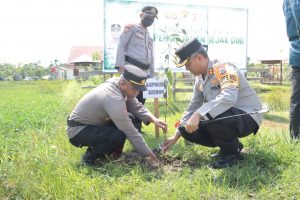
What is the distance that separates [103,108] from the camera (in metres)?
3.21

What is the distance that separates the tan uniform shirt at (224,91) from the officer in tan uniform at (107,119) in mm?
582

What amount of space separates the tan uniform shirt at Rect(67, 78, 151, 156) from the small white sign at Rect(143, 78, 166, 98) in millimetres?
1045

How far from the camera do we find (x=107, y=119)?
3424 mm

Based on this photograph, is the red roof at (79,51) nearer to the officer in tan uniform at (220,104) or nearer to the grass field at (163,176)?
the grass field at (163,176)

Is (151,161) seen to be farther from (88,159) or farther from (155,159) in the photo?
(88,159)

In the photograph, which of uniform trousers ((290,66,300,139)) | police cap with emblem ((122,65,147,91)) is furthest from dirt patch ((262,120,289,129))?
police cap with emblem ((122,65,147,91))

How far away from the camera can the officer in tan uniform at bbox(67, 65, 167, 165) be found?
308 centimetres

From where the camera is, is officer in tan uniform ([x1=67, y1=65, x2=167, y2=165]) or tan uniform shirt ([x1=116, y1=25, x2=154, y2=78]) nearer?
officer in tan uniform ([x1=67, y1=65, x2=167, y2=165])

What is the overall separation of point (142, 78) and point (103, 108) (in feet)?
Answer: 1.57

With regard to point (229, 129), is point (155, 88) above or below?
above

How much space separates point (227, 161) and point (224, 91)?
2.23 ft

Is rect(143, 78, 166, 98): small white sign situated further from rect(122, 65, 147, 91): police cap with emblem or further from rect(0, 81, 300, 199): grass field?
rect(122, 65, 147, 91): police cap with emblem

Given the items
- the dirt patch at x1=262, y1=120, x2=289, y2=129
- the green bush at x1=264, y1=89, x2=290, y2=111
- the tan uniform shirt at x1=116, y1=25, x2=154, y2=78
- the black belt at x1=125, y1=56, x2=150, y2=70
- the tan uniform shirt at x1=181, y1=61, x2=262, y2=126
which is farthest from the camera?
the green bush at x1=264, y1=89, x2=290, y2=111

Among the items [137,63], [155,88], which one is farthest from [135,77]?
[137,63]
